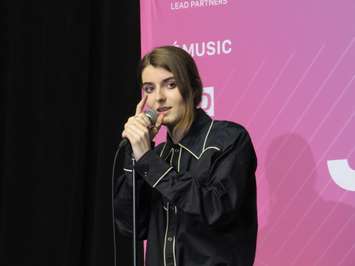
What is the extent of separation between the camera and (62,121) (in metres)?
3.08

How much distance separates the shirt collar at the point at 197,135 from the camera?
1.70 m

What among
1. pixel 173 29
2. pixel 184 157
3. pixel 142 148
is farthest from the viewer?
pixel 173 29

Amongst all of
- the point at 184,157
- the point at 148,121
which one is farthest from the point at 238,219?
the point at 148,121

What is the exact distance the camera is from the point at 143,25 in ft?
9.28

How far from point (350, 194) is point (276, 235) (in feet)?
1.06

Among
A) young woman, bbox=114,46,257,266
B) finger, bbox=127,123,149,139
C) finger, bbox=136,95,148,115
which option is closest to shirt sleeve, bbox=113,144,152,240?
young woman, bbox=114,46,257,266

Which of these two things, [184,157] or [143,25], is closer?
[184,157]

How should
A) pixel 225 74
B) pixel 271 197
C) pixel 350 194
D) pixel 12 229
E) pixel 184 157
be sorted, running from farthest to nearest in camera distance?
1. pixel 12 229
2. pixel 225 74
3. pixel 271 197
4. pixel 350 194
5. pixel 184 157

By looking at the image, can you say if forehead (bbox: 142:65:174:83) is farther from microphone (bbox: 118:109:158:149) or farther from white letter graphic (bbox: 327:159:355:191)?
white letter graphic (bbox: 327:159:355:191)

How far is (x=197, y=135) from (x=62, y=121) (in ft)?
4.93

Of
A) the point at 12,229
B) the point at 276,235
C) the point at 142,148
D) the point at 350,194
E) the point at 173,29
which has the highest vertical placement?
the point at 173,29

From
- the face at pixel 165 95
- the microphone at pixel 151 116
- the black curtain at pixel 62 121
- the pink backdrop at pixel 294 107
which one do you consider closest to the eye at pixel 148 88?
the face at pixel 165 95

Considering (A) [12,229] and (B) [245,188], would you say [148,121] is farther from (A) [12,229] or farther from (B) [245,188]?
(A) [12,229]

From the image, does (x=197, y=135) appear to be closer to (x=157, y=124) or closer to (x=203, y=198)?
(x=157, y=124)
